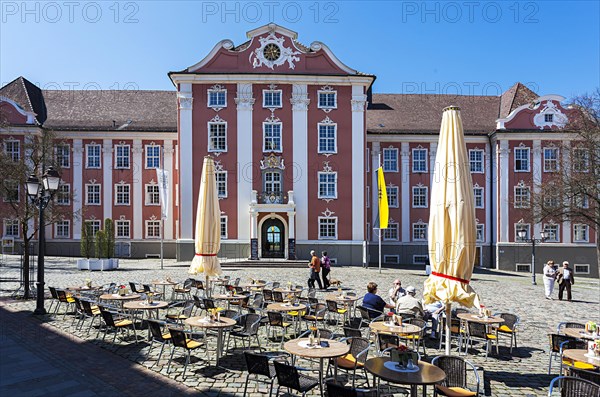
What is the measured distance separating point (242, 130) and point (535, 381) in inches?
1101

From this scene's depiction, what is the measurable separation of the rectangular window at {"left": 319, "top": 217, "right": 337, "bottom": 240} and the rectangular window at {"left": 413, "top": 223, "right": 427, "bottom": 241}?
763 cm

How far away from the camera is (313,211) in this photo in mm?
33594

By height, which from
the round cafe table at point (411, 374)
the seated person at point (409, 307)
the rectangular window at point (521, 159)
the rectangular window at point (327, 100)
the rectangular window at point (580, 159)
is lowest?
the seated person at point (409, 307)

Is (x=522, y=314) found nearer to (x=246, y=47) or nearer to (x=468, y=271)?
(x=468, y=271)

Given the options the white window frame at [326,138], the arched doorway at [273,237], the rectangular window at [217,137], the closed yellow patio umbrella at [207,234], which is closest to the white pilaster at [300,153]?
the white window frame at [326,138]

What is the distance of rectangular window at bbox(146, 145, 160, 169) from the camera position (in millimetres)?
37438

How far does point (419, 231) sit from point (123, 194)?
25.1 metres

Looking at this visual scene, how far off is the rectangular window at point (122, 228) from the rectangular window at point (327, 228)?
1639 cm

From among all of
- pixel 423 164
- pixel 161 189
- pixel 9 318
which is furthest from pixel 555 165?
pixel 9 318

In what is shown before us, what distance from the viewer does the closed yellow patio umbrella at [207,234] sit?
11.9 m

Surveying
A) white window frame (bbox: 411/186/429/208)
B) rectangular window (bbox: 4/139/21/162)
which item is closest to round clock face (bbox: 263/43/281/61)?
white window frame (bbox: 411/186/429/208)

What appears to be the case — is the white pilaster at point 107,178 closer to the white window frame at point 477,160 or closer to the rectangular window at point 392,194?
the rectangular window at point 392,194

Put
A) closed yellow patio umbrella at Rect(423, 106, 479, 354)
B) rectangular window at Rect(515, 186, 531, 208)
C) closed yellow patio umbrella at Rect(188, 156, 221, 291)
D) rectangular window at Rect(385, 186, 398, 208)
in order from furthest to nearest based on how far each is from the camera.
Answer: rectangular window at Rect(385, 186, 398, 208) → rectangular window at Rect(515, 186, 531, 208) → closed yellow patio umbrella at Rect(188, 156, 221, 291) → closed yellow patio umbrella at Rect(423, 106, 479, 354)

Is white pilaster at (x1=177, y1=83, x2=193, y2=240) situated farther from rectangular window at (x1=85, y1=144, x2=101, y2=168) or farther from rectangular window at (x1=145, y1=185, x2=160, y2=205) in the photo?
rectangular window at (x1=85, y1=144, x2=101, y2=168)
